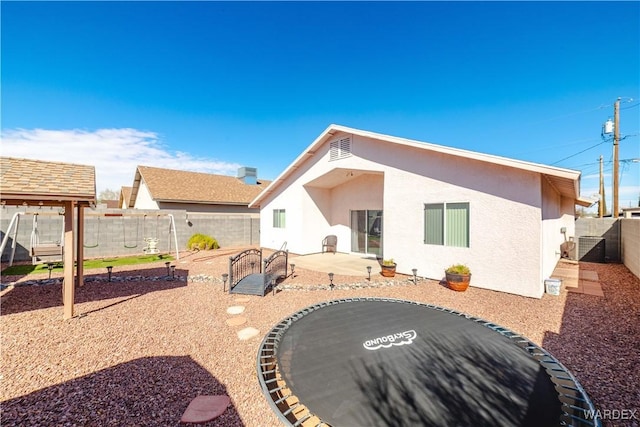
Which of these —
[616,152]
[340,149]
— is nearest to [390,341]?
[340,149]

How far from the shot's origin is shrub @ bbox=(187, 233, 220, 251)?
16.0 meters

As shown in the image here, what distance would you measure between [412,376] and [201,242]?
50.6 ft

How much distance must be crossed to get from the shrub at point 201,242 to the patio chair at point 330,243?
24.5ft

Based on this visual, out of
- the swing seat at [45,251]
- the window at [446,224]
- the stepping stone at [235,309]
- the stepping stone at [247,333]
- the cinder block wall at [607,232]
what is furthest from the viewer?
the cinder block wall at [607,232]

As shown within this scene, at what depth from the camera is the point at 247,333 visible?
502 cm

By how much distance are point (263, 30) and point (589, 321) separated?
14.9 meters

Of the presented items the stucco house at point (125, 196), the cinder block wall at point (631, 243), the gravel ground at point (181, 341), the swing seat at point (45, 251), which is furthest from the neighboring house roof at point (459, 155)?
the stucco house at point (125, 196)

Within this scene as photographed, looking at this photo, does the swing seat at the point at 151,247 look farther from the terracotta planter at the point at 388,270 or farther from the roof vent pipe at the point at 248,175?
the roof vent pipe at the point at 248,175

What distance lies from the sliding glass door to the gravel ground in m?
4.21

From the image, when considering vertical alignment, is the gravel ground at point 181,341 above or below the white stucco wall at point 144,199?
below

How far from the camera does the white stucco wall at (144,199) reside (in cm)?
1931

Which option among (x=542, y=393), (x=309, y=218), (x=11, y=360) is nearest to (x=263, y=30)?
(x=309, y=218)

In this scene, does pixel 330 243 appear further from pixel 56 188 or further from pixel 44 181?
pixel 44 181

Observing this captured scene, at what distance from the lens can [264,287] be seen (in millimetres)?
7328
